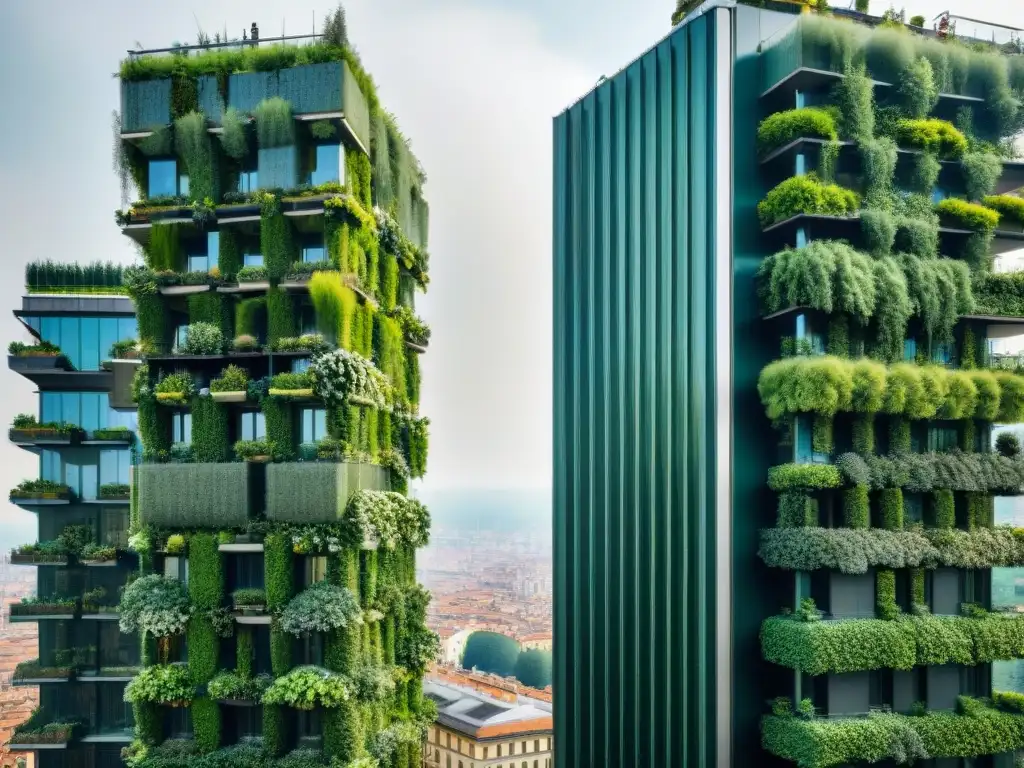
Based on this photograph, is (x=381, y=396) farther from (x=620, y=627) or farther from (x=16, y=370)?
(x=16, y=370)

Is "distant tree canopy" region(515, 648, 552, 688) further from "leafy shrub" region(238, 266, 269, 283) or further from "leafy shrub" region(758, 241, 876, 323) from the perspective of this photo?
"leafy shrub" region(758, 241, 876, 323)

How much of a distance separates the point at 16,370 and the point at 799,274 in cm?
3495

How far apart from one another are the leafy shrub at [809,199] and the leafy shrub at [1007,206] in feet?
18.9

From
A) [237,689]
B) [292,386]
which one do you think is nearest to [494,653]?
[237,689]

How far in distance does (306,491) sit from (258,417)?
12.5 ft

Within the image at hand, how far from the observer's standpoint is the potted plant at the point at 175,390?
124ft

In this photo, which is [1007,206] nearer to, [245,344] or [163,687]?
[245,344]

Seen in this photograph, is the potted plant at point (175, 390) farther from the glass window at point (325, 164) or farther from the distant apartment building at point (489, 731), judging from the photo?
the distant apartment building at point (489, 731)

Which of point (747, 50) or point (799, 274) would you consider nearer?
point (799, 274)

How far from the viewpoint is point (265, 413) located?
37469 mm

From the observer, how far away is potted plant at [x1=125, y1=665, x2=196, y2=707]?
36781 mm

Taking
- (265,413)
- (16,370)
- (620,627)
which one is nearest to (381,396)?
(265,413)

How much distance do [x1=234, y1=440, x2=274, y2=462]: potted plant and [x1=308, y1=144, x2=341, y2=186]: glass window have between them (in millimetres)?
9439

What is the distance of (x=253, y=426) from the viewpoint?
127 ft
